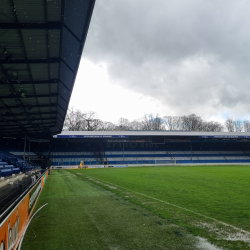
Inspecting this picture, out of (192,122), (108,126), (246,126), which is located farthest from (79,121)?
(246,126)

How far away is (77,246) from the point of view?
190 inches

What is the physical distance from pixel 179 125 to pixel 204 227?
81.5 m

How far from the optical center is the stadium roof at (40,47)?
666 centimetres

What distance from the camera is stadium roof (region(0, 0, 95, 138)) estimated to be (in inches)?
262

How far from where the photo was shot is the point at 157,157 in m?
54.8

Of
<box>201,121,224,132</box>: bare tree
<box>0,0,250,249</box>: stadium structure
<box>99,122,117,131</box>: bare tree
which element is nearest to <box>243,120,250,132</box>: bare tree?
<box>201,121,224,132</box>: bare tree

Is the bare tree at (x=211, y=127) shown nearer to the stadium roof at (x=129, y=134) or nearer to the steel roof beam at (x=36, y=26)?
the stadium roof at (x=129, y=134)

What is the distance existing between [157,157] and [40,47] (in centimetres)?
4844

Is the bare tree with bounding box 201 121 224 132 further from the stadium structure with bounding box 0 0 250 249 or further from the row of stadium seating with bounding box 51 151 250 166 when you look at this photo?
the stadium structure with bounding box 0 0 250 249

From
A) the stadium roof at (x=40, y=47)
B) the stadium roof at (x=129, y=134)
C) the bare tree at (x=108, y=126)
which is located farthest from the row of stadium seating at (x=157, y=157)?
the stadium roof at (x=40, y=47)

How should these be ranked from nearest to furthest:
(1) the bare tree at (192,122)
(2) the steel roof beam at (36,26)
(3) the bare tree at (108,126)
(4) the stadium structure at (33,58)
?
(4) the stadium structure at (33,58), (2) the steel roof beam at (36,26), (3) the bare tree at (108,126), (1) the bare tree at (192,122)

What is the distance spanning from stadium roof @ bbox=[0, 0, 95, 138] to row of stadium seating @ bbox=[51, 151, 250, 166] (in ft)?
122

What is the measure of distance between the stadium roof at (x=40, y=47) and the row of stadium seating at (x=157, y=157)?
122 ft

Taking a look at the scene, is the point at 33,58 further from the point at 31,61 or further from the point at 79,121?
the point at 79,121
